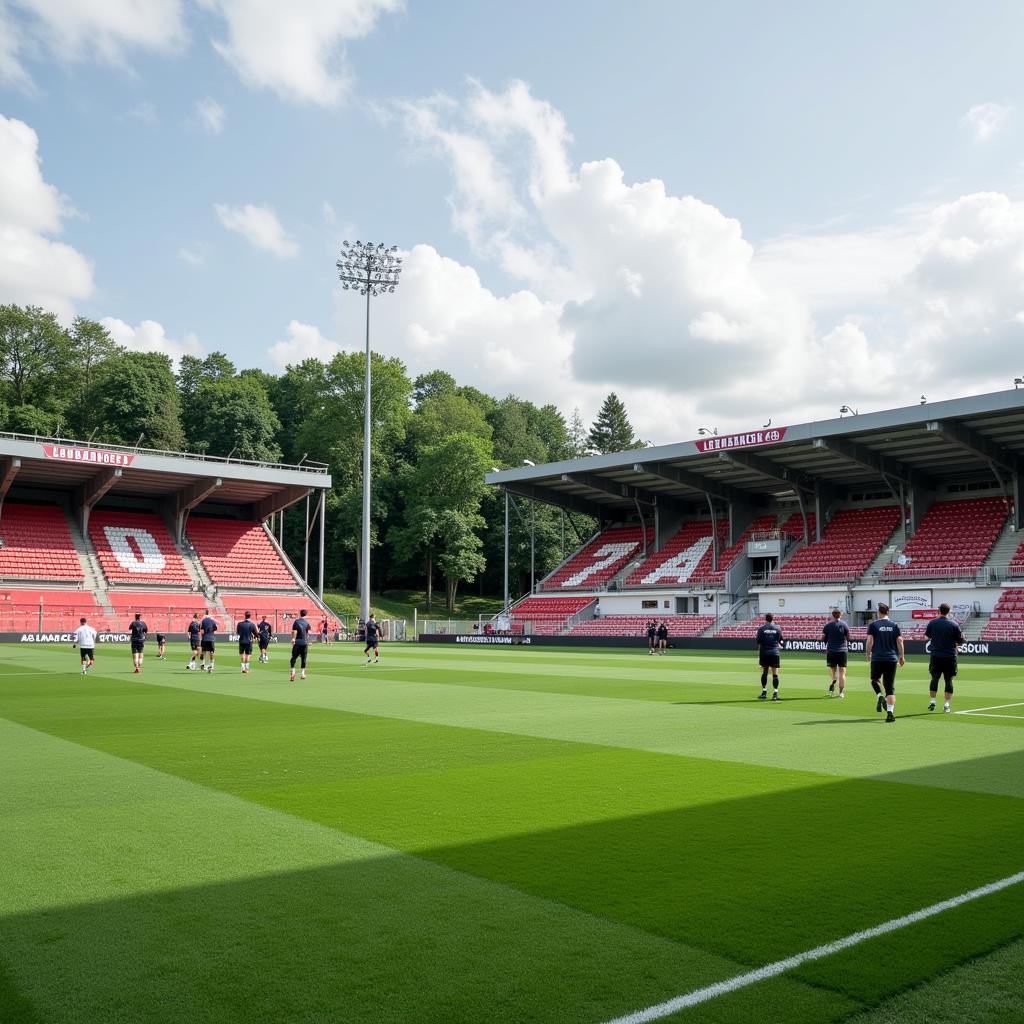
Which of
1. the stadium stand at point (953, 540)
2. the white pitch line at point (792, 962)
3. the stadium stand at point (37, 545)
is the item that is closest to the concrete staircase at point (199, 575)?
the stadium stand at point (37, 545)

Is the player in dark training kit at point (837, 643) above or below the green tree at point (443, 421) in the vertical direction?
below

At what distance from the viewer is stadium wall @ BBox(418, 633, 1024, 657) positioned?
39.6 meters

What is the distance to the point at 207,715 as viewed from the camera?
55.2 ft

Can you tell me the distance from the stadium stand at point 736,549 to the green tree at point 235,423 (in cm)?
4878

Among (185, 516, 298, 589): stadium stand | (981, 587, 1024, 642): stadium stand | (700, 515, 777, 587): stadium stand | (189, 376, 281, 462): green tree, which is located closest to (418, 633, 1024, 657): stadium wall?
(981, 587, 1024, 642): stadium stand

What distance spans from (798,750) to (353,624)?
6178cm

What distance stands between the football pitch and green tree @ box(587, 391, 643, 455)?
97.4m

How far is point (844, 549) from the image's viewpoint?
176 feet

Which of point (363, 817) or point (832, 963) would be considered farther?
point (363, 817)

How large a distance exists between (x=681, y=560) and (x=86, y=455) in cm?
3673

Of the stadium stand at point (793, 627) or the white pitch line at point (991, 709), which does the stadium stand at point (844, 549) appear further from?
the white pitch line at point (991, 709)

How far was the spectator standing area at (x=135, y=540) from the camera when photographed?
53.9 m

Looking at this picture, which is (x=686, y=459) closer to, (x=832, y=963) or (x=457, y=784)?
(x=457, y=784)

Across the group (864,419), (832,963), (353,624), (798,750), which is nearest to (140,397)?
(353,624)
